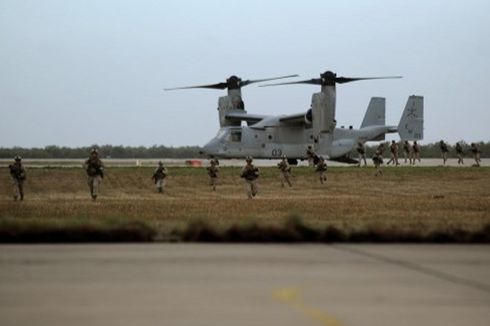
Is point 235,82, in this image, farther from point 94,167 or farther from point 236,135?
point 94,167

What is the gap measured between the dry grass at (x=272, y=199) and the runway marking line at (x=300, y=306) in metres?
7.16

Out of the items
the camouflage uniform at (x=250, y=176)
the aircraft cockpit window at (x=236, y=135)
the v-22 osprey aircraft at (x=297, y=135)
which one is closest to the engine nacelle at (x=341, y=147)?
the v-22 osprey aircraft at (x=297, y=135)

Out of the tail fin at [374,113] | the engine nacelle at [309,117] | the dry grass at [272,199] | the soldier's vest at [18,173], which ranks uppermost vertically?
the tail fin at [374,113]

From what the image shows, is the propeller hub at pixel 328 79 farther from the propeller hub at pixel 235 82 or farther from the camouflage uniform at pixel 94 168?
the camouflage uniform at pixel 94 168

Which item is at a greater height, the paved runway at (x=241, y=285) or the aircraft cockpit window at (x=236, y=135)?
the aircraft cockpit window at (x=236, y=135)

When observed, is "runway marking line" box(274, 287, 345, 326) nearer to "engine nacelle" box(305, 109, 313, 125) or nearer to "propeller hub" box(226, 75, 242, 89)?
"engine nacelle" box(305, 109, 313, 125)

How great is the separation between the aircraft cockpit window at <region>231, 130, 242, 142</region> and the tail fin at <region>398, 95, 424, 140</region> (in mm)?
16836

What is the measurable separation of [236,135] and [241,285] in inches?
2142

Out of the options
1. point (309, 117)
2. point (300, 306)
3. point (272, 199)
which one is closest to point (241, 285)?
point (300, 306)

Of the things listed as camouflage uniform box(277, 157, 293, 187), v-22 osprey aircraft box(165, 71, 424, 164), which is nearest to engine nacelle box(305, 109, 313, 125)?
v-22 osprey aircraft box(165, 71, 424, 164)

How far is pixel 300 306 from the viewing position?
10078 millimetres

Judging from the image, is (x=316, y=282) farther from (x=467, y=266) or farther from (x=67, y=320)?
(x=67, y=320)

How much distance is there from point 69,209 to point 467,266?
→ 16394mm

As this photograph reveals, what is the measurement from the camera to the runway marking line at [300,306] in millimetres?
9195
